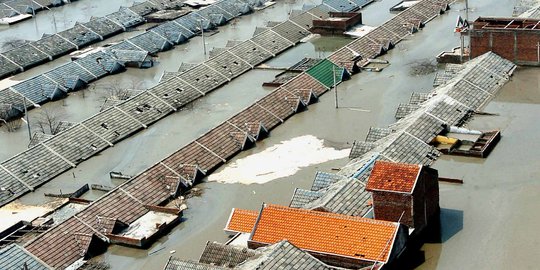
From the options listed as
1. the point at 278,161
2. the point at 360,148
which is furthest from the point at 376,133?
the point at 278,161

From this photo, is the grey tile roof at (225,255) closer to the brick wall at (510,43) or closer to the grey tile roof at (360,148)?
the grey tile roof at (360,148)

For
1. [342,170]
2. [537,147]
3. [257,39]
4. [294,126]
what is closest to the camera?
[342,170]

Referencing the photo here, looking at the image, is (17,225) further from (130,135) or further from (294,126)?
(294,126)

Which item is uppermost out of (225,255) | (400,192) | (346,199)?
(400,192)

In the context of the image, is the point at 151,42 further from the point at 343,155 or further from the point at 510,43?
the point at 343,155

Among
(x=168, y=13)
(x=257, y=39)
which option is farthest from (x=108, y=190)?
(x=168, y=13)

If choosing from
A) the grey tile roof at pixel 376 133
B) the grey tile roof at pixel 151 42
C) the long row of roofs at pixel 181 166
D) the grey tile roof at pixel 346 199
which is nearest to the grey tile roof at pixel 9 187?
the long row of roofs at pixel 181 166
